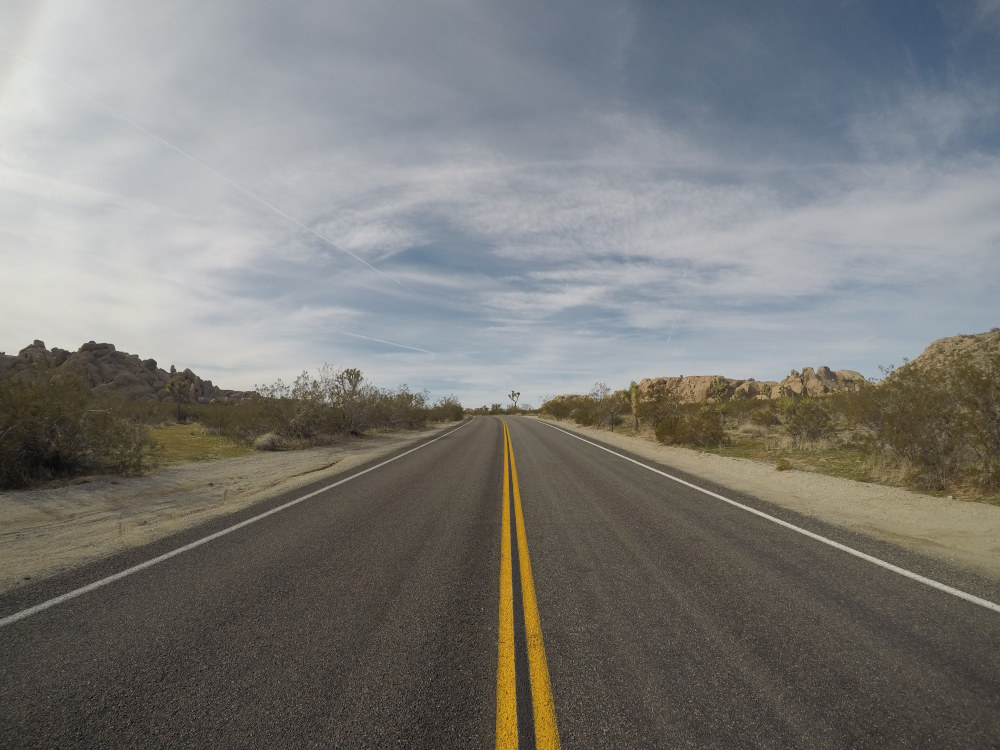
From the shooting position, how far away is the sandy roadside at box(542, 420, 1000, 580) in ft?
20.2

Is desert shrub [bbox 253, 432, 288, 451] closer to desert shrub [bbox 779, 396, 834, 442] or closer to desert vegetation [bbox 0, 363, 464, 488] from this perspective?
desert vegetation [bbox 0, 363, 464, 488]

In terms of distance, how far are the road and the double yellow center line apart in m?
0.02

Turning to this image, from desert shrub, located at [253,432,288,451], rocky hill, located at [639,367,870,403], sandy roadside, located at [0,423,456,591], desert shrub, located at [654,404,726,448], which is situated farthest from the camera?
rocky hill, located at [639,367,870,403]

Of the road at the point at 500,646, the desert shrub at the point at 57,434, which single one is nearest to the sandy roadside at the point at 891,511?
the road at the point at 500,646

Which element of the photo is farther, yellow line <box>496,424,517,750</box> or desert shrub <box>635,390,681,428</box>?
desert shrub <box>635,390,681,428</box>

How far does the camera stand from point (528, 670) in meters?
3.28

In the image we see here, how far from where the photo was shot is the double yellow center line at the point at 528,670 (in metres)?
2.62

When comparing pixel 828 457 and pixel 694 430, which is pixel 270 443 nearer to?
pixel 694 430

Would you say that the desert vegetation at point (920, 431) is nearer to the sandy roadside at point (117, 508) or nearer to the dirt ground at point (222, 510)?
the dirt ground at point (222, 510)

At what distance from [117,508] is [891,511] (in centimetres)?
1423

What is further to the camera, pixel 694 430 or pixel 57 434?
pixel 694 430

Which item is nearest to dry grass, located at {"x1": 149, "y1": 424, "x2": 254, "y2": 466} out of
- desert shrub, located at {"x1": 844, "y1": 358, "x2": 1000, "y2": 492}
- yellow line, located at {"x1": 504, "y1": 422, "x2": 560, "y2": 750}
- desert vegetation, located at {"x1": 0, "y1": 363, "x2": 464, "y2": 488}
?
desert vegetation, located at {"x1": 0, "y1": 363, "x2": 464, "y2": 488}

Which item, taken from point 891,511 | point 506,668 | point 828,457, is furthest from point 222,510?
point 828,457

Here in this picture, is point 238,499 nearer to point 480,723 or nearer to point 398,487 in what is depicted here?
point 398,487
